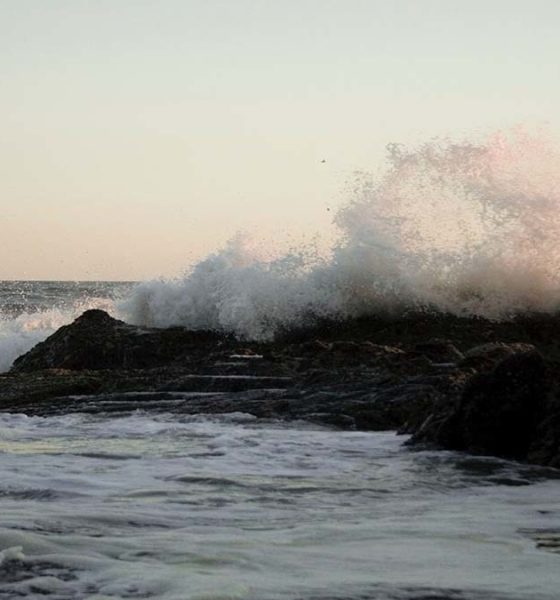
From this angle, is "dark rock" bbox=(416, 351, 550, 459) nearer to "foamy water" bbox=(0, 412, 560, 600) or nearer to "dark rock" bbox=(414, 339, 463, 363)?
"foamy water" bbox=(0, 412, 560, 600)

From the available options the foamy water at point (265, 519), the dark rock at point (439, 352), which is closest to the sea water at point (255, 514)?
the foamy water at point (265, 519)

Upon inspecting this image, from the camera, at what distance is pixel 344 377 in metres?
9.12

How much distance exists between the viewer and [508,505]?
5.07 meters

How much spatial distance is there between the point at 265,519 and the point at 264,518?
0.08 ft

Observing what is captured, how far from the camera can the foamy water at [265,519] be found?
3617mm

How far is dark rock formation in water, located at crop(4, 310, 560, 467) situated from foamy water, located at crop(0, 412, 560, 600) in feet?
1.21

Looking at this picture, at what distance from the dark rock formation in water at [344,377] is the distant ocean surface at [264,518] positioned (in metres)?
0.35

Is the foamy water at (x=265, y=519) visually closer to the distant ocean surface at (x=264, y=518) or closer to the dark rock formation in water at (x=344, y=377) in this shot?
the distant ocean surface at (x=264, y=518)

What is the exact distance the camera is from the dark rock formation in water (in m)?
6.60

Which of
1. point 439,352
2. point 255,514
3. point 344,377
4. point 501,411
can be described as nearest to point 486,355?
point 344,377

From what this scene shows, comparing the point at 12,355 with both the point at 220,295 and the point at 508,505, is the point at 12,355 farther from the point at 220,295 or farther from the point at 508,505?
the point at 508,505

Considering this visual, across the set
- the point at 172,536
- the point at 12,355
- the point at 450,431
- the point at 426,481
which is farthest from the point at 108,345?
the point at 172,536

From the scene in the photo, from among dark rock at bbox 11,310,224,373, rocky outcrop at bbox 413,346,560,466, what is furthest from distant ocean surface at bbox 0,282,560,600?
dark rock at bbox 11,310,224,373

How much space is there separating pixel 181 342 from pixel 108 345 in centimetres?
78
